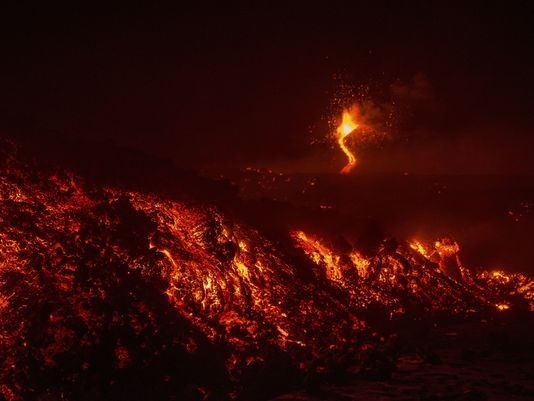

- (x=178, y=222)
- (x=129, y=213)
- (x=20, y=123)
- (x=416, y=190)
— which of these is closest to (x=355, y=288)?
(x=178, y=222)

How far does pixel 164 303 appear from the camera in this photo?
14.3m

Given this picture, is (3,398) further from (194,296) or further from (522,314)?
(522,314)

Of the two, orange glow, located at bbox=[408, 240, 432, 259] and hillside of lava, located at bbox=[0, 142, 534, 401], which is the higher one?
orange glow, located at bbox=[408, 240, 432, 259]

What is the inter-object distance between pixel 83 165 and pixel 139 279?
6.57m

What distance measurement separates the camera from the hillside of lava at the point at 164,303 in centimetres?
1170

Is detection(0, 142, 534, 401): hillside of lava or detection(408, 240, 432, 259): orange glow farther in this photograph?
detection(408, 240, 432, 259): orange glow

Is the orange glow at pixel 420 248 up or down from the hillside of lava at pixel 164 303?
up

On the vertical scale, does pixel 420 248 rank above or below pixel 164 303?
above

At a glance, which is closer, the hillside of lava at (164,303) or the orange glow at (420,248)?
the hillside of lava at (164,303)

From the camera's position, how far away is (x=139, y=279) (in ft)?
48.7

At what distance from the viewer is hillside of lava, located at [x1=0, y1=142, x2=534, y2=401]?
11695 mm

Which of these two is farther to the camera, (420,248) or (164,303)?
(420,248)

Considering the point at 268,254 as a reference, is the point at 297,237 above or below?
above

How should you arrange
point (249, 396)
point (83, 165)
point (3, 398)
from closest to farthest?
point (3, 398)
point (249, 396)
point (83, 165)
